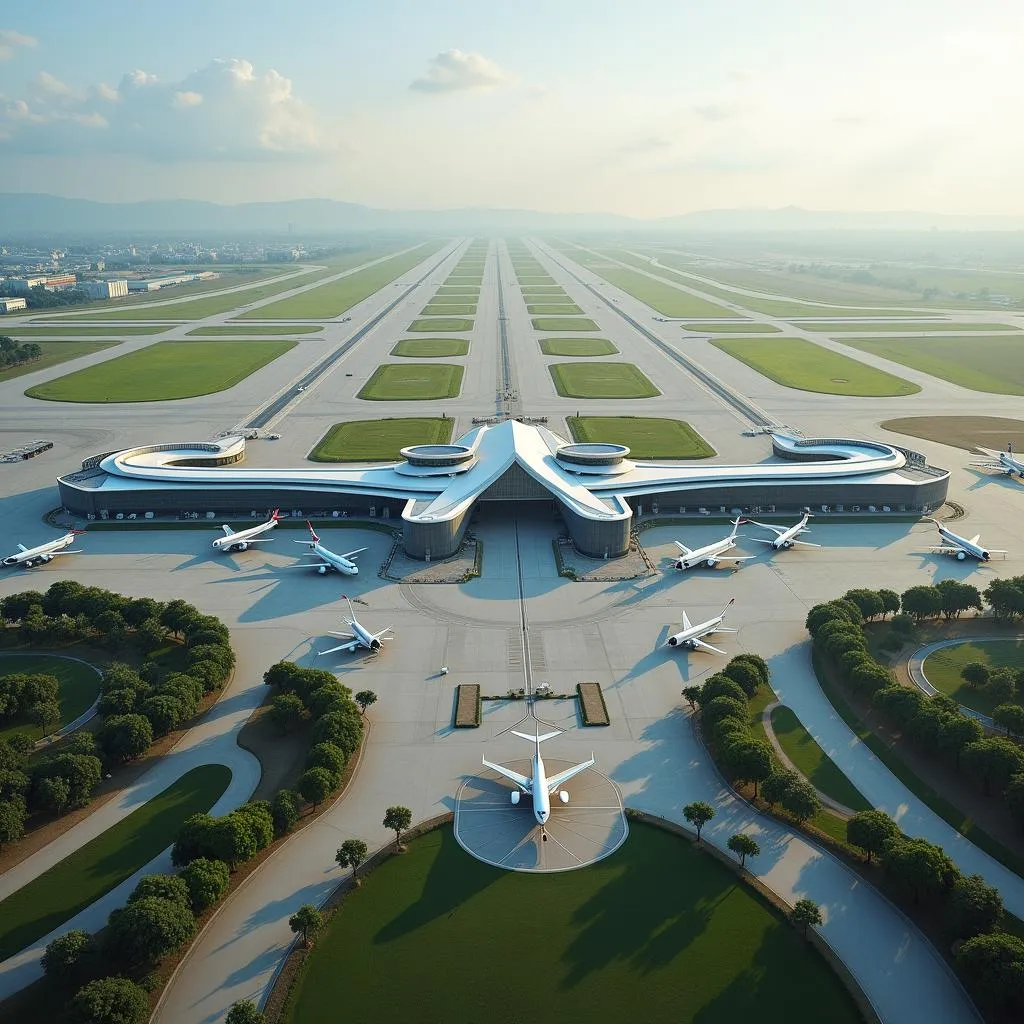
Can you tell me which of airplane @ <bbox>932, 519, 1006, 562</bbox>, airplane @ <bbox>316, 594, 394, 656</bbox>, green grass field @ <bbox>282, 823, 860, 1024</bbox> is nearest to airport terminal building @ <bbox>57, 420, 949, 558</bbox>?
airplane @ <bbox>932, 519, 1006, 562</bbox>

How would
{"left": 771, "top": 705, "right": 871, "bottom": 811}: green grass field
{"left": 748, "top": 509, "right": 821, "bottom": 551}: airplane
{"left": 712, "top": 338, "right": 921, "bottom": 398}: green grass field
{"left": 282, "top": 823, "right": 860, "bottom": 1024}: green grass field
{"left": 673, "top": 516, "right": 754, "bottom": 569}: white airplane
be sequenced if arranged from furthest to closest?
1. {"left": 712, "top": 338, "right": 921, "bottom": 398}: green grass field
2. {"left": 748, "top": 509, "right": 821, "bottom": 551}: airplane
3. {"left": 673, "top": 516, "right": 754, "bottom": 569}: white airplane
4. {"left": 771, "top": 705, "right": 871, "bottom": 811}: green grass field
5. {"left": 282, "top": 823, "right": 860, "bottom": 1024}: green grass field

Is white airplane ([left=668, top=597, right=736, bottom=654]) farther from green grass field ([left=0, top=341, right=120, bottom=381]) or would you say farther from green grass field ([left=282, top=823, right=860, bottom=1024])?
green grass field ([left=0, top=341, right=120, bottom=381])

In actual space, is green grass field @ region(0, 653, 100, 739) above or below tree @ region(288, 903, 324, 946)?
below

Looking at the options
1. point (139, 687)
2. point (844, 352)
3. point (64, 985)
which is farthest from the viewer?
point (844, 352)

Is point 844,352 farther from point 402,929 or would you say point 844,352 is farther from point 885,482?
point 402,929

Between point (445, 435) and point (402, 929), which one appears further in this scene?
point (445, 435)

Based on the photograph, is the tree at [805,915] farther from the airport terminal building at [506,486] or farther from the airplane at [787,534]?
the airport terminal building at [506,486]

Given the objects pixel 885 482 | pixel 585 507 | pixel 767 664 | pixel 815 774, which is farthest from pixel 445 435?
pixel 815 774
